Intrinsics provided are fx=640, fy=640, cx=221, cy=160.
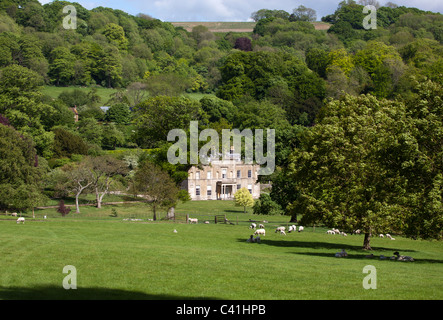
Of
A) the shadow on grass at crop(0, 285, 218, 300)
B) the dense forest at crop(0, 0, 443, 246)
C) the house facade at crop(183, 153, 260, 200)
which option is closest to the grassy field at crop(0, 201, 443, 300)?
the shadow on grass at crop(0, 285, 218, 300)

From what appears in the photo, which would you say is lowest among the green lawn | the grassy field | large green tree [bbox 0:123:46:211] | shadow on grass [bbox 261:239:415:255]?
shadow on grass [bbox 261:239:415:255]

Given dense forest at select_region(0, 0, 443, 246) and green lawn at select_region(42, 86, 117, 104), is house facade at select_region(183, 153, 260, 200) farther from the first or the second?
green lawn at select_region(42, 86, 117, 104)

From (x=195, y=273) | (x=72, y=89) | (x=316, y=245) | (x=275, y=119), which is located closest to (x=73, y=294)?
(x=195, y=273)

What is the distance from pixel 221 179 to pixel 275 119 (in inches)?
1001

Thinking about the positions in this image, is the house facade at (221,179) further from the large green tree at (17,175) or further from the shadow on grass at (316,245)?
the shadow on grass at (316,245)

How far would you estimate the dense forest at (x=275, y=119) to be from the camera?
3091 centimetres

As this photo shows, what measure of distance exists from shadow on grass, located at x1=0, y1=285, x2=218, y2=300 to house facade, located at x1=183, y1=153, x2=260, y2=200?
79.2 m

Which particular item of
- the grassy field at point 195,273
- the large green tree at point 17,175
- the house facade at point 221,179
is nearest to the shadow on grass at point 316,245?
the grassy field at point 195,273

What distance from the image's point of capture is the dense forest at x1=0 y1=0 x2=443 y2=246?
30906 millimetres

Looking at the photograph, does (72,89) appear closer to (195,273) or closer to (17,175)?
(17,175)

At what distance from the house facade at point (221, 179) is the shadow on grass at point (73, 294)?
3119 inches

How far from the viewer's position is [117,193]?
88.6 meters
